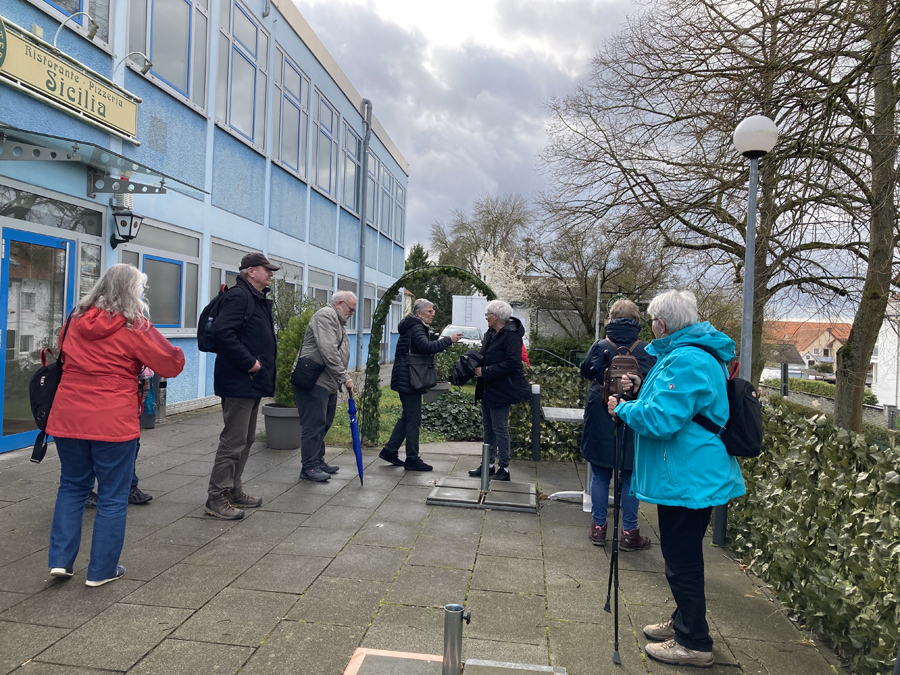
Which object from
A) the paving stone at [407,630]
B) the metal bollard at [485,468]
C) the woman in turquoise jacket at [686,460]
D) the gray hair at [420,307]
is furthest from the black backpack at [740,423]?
the gray hair at [420,307]

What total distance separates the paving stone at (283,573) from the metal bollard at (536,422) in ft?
11.3

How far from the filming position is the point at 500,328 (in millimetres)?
6660

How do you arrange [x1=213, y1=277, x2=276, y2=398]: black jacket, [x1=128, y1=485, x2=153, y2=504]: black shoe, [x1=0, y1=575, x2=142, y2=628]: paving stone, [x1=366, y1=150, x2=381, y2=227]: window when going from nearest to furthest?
[x1=0, y1=575, x2=142, y2=628]: paving stone → [x1=213, y1=277, x2=276, y2=398]: black jacket → [x1=128, y1=485, x2=153, y2=504]: black shoe → [x1=366, y1=150, x2=381, y2=227]: window

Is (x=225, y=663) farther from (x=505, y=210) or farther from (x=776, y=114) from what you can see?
(x=505, y=210)

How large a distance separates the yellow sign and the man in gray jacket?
3870 mm

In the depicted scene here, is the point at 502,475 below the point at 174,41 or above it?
below

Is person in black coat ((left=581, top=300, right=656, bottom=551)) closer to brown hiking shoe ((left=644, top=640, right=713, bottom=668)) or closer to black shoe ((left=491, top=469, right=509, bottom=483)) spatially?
brown hiking shoe ((left=644, top=640, right=713, bottom=668))

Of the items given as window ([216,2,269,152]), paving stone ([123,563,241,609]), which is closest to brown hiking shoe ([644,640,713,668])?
paving stone ([123,563,241,609])

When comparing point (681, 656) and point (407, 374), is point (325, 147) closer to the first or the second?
point (407, 374)

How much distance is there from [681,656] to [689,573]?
1.32 ft

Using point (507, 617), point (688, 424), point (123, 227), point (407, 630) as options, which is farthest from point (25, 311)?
point (688, 424)

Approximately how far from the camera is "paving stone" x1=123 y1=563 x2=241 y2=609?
11.9 ft

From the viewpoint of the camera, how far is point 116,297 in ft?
12.5

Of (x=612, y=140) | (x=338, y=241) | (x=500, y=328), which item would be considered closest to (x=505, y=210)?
(x=338, y=241)
